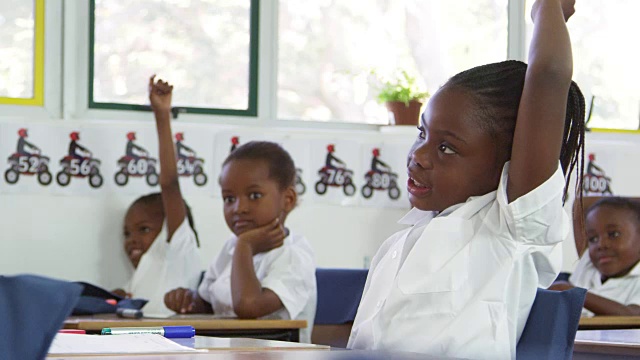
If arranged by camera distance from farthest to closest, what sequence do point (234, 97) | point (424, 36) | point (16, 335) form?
1. point (424, 36)
2. point (234, 97)
3. point (16, 335)

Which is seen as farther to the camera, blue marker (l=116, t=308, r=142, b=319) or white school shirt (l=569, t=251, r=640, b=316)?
white school shirt (l=569, t=251, r=640, b=316)

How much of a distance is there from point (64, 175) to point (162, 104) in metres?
0.50

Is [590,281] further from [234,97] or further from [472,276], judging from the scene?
[472,276]

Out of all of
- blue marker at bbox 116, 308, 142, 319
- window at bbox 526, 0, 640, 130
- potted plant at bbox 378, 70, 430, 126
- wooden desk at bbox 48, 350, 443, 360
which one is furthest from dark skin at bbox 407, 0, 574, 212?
window at bbox 526, 0, 640, 130

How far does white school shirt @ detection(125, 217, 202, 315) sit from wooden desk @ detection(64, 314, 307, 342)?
1.02 m

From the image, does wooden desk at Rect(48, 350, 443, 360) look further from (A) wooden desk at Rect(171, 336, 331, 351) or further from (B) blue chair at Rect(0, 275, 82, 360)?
(B) blue chair at Rect(0, 275, 82, 360)

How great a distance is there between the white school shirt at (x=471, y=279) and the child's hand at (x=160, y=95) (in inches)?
107

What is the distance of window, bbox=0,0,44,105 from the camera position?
13.6ft

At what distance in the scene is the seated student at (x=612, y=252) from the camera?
13.4 feet

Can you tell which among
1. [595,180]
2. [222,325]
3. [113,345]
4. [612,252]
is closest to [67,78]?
[222,325]

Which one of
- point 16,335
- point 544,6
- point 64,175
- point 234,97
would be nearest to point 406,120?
point 234,97

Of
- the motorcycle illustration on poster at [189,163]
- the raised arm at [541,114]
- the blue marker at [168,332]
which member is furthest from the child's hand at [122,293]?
the raised arm at [541,114]

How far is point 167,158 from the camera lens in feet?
13.4

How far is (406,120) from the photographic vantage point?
4.68m
